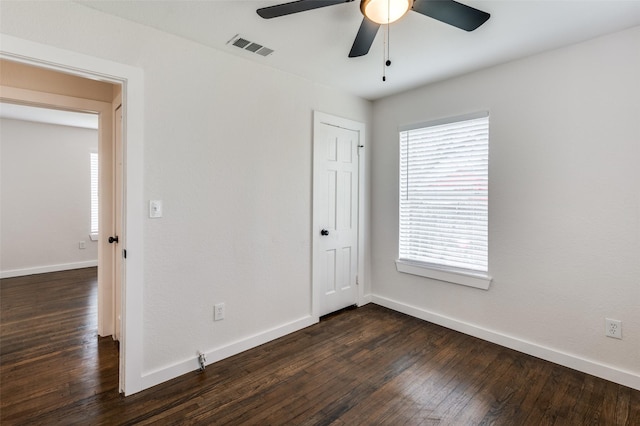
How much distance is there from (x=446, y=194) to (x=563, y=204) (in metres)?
0.95

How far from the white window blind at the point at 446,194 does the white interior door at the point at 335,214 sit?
1.86 feet

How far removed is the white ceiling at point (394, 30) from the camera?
1.88m

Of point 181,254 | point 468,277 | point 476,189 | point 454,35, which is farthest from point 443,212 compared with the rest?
point 181,254

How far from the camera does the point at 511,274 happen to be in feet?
8.86

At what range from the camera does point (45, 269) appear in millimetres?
5168

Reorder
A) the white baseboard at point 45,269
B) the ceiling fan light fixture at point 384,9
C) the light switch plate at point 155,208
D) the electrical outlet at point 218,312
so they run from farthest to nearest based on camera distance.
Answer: the white baseboard at point 45,269, the electrical outlet at point 218,312, the light switch plate at point 155,208, the ceiling fan light fixture at point 384,9

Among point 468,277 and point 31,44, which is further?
point 468,277

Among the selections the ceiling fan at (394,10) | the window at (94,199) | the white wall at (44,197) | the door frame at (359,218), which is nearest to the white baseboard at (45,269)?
the white wall at (44,197)

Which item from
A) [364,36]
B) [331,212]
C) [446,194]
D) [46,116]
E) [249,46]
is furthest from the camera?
[46,116]

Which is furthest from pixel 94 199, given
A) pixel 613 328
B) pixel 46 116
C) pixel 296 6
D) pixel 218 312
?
pixel 613 328

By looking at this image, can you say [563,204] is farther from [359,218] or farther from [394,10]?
[394,10]

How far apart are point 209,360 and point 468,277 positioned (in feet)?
8.06

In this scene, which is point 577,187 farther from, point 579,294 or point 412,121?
point 412,121

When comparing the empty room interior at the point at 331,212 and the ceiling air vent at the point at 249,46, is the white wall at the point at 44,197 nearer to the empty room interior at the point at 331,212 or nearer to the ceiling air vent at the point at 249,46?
the empty room interior at the point at 331,212
